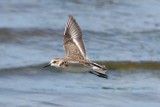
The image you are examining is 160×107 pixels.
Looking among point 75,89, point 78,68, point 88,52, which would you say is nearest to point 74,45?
point 78,68

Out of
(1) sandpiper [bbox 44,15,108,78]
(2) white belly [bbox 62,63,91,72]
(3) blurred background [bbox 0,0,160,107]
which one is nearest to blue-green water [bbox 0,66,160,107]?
(3) blurred background [bbox 0,0,160,107]

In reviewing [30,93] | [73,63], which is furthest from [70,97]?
[73,63]

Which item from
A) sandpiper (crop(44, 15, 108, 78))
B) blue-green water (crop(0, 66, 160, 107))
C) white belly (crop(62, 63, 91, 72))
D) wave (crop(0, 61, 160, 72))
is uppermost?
sandpiper (crop(44, 15, 108, 78))

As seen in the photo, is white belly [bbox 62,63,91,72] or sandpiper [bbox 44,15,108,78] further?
sandpiper [bbox 44,15,108,78]

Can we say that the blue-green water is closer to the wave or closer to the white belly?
the wave

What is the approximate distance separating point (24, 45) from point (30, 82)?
4.64 feet

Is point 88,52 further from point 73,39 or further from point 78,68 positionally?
point 78,68

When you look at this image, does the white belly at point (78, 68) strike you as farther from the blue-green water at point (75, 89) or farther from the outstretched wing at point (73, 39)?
the blue-green water at point (75, 89)

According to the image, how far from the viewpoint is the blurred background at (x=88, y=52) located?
849 cm

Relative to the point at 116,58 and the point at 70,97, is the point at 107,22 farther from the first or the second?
the point at 70,97

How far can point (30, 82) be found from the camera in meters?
9.13

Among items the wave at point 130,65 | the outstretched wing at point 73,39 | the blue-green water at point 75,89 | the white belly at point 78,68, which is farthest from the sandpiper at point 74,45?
the wave at point 130,65

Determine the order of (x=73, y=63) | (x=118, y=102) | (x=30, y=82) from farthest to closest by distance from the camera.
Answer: (x=30, y=82), (x=118, y=102), (x=73, y=63)

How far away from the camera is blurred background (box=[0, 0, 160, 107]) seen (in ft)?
27.9
